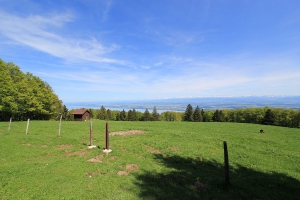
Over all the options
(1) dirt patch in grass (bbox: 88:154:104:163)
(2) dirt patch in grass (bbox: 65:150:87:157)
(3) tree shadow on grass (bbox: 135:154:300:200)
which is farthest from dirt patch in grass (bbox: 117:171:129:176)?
(2) dirt patch in grass (bbox: 65:150:87:157)

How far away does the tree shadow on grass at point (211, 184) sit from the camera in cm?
708

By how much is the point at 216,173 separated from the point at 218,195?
2.92 m

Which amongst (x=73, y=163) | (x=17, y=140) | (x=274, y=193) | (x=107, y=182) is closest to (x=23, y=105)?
(x=17, y=140)

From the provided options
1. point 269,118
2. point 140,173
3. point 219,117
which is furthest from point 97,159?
point 219,117

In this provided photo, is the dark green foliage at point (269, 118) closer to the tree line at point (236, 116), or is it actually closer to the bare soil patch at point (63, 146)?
the tree line at point (236, 116)

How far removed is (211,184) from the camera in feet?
26.6

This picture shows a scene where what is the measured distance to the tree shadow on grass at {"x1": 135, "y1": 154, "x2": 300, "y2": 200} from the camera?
279 inches

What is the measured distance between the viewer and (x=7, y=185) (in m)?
7.32

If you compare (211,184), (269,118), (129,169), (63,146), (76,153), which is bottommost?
(211,184)

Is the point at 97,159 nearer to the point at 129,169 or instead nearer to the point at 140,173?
the point at 129,169

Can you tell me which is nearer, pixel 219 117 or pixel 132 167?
pixel 132 167

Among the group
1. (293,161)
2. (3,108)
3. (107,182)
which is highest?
(3,108)

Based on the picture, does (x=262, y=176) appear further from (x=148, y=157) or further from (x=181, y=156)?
(x=148, y=157)

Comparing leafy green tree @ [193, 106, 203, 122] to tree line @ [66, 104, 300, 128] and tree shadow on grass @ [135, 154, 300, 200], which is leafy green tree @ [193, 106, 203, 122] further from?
tree shadow on grass @ [135, 154, 300, 200]
